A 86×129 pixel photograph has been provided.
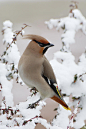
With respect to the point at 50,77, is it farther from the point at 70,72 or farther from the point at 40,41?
the point at 40,41

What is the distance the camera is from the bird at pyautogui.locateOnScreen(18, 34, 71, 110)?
137 cm

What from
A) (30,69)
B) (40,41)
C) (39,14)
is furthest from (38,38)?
(39,14)

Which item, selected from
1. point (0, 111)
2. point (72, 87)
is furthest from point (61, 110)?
point (0, 111)

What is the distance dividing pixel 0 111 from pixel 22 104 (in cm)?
13

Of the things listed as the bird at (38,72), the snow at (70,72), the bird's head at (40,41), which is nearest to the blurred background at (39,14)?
the snow at (70,72)

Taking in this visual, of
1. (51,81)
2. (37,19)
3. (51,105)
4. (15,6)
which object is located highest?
(15,6)

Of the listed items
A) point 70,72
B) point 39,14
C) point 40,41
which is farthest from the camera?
point 39,14

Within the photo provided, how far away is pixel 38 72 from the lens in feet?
4.66

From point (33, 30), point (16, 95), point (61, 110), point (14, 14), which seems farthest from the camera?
point (14, 14)

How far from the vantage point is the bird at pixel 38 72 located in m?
1.37

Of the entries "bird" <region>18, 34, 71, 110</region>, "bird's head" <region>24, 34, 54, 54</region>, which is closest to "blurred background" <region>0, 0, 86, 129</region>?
"bird" <region>18, 34, 71, 110</region>

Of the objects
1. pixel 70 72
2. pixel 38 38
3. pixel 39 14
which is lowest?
pixel 70 72

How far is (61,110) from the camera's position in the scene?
1.34 meters

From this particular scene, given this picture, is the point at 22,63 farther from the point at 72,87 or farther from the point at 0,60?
the point at 72,87
